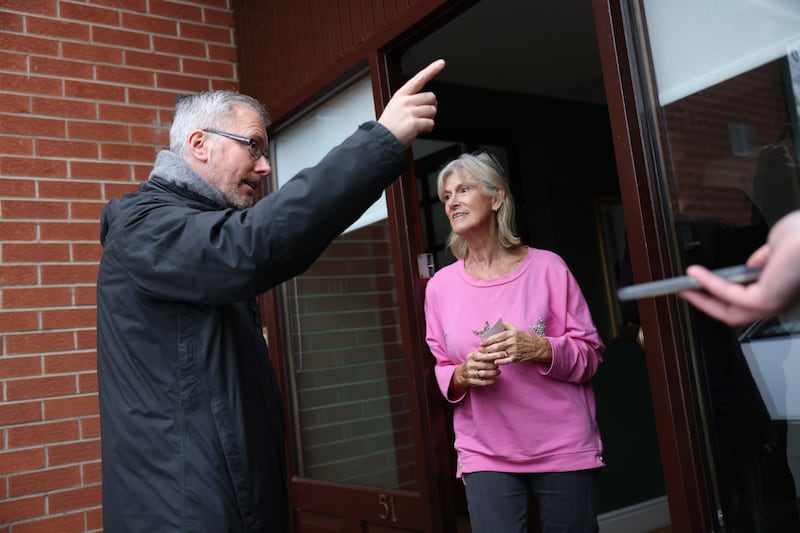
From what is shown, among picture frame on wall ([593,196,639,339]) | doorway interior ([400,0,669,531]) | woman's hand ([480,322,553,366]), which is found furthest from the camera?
picture frame on wall ([593,196,639,339])

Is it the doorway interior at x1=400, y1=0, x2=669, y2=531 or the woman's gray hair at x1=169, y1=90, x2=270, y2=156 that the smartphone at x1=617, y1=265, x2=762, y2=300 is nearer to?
the woman's gray hair at x1=169, y1=90, x2=270, y2=156

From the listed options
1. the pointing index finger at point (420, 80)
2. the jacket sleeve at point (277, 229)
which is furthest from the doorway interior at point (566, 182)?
the jacket sleeve at point (277, 229)

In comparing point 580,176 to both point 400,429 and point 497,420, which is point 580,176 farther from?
point 497,420

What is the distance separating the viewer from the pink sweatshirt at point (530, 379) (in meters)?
2.17

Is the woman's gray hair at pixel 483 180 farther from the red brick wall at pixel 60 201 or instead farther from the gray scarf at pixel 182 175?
the red brick wall at pixel 60 201

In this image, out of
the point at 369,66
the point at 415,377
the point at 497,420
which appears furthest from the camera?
the point at 369,66

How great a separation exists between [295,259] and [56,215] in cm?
240

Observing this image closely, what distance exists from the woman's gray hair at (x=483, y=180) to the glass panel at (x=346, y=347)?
0.36m

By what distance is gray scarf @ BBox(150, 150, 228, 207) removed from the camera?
171cm

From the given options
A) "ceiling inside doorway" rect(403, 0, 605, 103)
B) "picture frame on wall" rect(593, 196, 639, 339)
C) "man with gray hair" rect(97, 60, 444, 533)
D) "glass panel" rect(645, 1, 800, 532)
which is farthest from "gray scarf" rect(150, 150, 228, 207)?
"picture frame on wall" rect(593, 196, 639, 339)

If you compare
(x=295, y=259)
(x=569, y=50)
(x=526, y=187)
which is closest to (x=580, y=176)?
(x=526, y=187)

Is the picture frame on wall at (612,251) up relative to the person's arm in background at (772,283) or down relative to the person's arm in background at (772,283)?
up

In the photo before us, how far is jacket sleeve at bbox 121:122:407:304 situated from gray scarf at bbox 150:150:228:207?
0.27 m

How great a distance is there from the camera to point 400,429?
2895mm
